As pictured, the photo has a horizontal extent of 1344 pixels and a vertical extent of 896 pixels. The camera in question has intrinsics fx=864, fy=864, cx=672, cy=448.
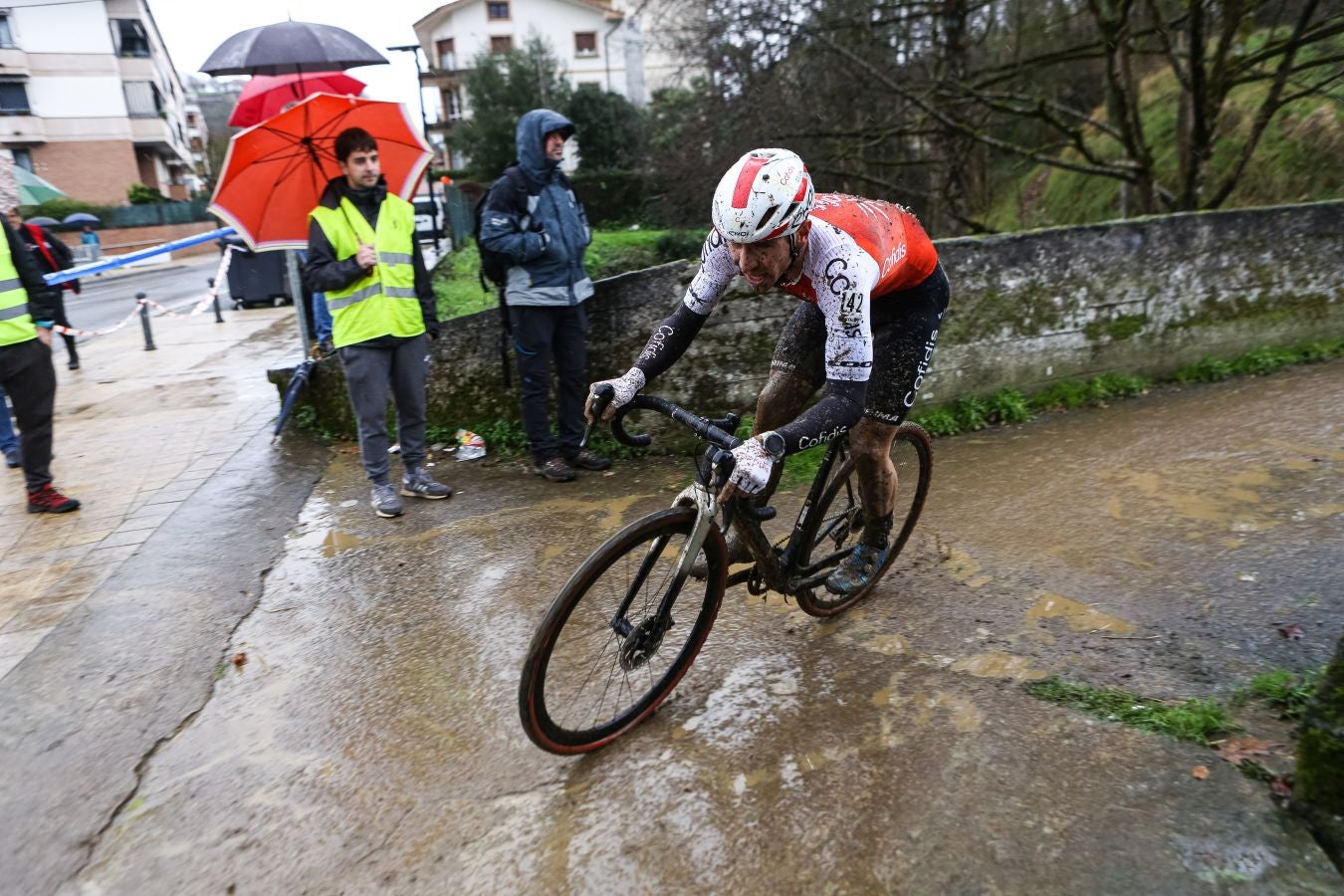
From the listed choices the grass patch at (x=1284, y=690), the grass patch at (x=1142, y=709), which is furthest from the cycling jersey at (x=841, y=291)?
the grass patch at (x=1284, y=690)

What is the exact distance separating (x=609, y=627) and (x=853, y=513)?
1.39 metres

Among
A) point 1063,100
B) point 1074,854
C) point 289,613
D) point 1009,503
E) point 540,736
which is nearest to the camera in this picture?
point 1074,854

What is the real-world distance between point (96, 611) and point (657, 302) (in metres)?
3.58

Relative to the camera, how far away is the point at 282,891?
245cm

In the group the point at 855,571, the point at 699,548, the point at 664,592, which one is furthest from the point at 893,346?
the point at 664,592

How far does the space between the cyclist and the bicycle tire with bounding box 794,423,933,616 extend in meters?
0.11

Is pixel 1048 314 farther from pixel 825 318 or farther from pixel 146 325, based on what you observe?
pixel 146 325

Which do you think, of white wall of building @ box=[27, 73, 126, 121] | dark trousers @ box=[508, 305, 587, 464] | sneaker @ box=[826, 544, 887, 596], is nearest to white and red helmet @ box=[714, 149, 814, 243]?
sneaker @ box=[826, 544, 887, 596]

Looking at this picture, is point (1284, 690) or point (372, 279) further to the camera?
point (372, 279)

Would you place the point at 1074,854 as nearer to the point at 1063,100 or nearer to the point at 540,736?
the point at 540,736

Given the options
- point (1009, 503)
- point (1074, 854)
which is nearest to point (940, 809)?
point (1074, 854)

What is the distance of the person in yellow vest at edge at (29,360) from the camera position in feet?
17.0

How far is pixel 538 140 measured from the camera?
16.9 feet

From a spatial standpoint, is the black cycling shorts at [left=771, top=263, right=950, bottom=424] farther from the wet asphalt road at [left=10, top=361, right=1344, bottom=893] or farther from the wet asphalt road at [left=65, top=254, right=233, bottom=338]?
the wet asphalt road at [left=65, top=254, right=233, bottom=338]
